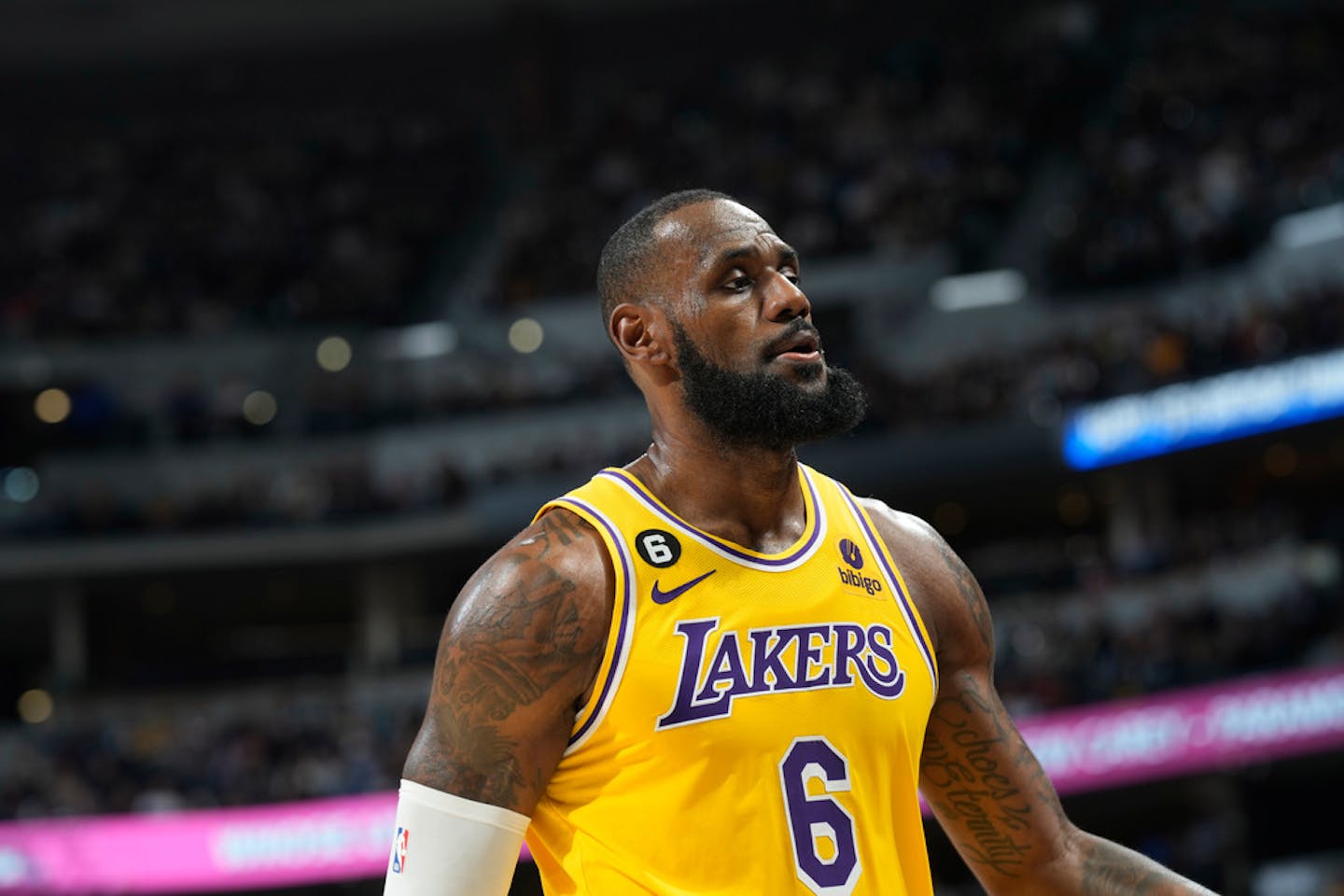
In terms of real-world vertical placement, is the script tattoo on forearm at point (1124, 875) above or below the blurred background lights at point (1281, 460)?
below

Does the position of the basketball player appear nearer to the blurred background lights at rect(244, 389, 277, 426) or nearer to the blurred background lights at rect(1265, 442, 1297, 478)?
the blurred background lights at rect(1265, 442, 1297, 478)

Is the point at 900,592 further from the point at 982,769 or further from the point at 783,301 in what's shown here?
the point at 783,301

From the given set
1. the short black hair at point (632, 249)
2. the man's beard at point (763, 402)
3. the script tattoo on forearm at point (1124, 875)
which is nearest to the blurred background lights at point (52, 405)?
the short black hair at point (632, 249)

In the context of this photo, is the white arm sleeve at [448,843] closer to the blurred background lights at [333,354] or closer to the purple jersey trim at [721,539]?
the purple jersey trim at [721,539]

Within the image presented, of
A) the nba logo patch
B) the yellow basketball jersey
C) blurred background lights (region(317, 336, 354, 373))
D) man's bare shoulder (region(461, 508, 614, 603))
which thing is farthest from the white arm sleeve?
blurred background lights (region(317, 336, 354, 373))

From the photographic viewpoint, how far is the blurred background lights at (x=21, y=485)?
25875 millimetres

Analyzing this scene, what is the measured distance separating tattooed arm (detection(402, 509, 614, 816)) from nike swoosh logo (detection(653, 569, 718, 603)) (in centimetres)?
10

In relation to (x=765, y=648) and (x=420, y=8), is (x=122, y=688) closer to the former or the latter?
(x=420, y=8)

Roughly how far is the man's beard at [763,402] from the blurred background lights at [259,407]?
81.6 ft

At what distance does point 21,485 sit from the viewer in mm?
26094

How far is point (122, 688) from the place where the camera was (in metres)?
25.2

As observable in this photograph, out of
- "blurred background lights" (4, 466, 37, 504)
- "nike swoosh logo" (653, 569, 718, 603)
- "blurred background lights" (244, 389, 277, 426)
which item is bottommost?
"nike swoosh logo" (653, 569, 718, 603)

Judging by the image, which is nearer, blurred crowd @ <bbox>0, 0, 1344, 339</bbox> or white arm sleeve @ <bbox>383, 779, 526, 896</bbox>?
white arm sleeve @ <bbox>383, 779, 526, 896</bbox>

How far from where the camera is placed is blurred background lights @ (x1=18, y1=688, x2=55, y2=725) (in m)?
28.9
